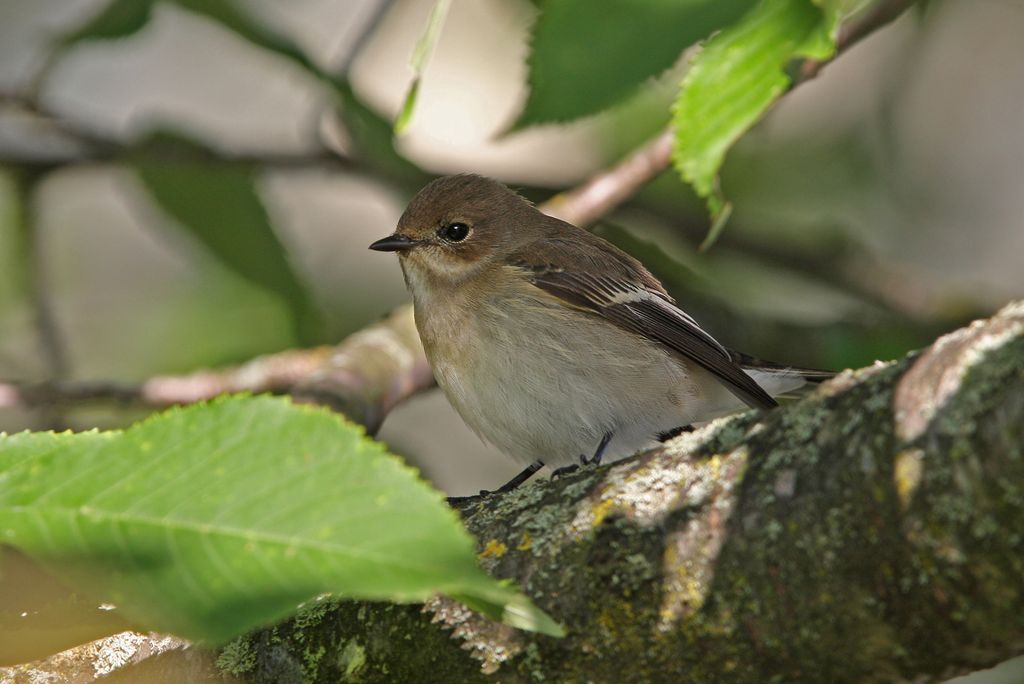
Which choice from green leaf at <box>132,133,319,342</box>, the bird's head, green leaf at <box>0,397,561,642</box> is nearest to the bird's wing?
the bird's head

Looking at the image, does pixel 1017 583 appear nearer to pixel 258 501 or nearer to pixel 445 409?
pixel 258 501

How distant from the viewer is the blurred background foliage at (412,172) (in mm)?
4938

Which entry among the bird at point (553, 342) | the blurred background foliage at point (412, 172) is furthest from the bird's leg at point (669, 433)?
the blurred background foliage at point (412, 172)

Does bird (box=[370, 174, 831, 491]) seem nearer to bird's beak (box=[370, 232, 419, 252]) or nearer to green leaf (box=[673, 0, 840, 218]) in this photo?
bird's beak (box=[370, 232, 419, 252])

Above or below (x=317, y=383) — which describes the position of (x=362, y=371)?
above

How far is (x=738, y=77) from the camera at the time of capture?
260 cm

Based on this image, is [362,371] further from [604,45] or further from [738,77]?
[738,77]

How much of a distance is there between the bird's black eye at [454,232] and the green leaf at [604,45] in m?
2.84

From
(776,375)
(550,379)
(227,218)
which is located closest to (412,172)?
(227,218)

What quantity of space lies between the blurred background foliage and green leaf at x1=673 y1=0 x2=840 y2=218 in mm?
97

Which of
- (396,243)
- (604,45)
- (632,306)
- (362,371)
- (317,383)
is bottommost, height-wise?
(604,45)

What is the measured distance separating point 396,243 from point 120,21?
1.71 m

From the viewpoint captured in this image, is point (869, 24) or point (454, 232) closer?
point (869, 24)

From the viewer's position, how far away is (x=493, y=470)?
862cm
